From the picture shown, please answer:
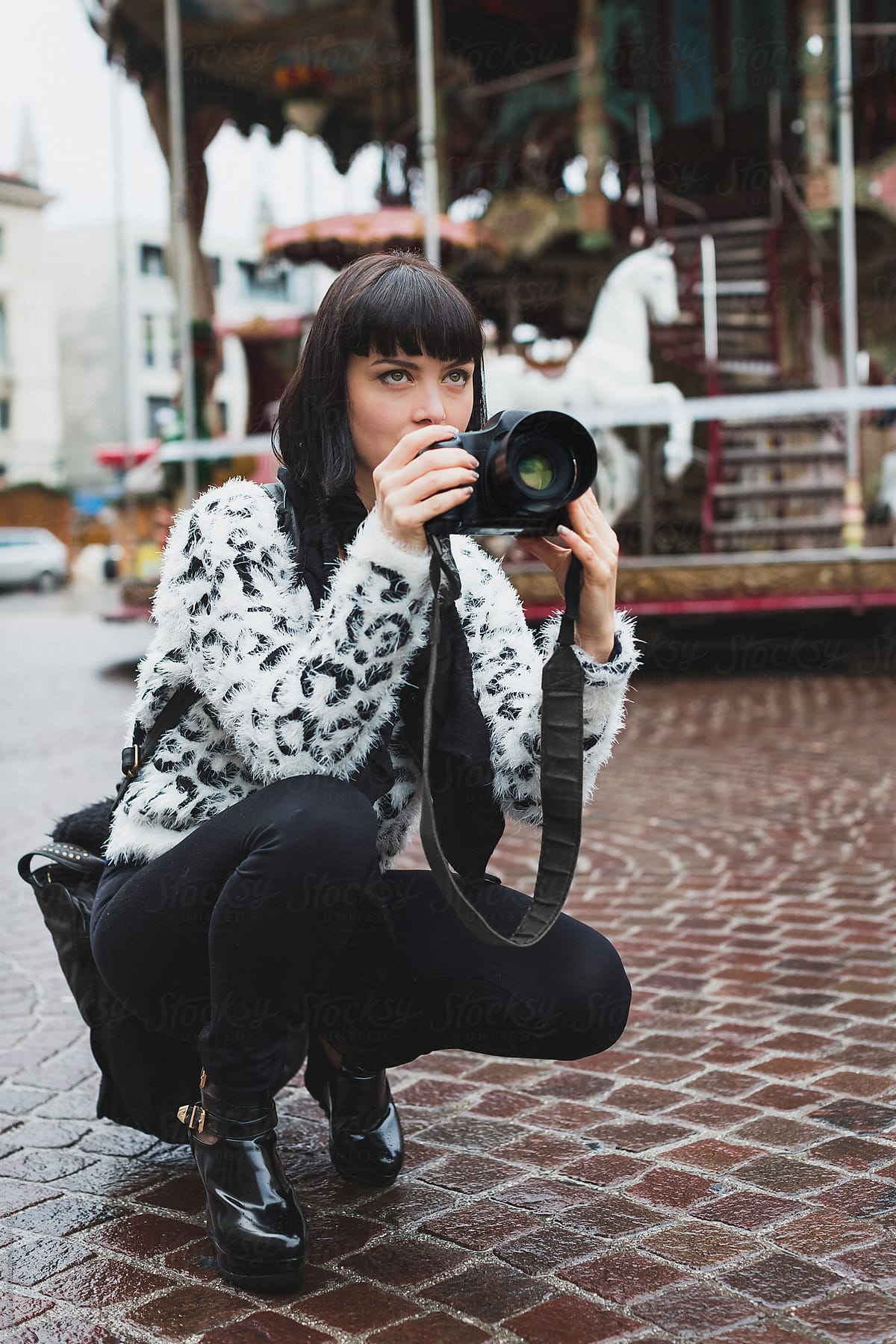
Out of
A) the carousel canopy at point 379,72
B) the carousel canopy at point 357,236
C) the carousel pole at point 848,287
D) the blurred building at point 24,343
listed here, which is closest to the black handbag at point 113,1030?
the carousel pole at point 848,287

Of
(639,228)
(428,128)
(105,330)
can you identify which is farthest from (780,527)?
(105,330)

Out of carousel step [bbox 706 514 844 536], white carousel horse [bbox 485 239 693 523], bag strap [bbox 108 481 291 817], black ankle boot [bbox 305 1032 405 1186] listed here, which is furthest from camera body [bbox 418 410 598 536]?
carousel step [bbox 706 514 844 536]

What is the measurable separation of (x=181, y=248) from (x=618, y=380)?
12.4ft

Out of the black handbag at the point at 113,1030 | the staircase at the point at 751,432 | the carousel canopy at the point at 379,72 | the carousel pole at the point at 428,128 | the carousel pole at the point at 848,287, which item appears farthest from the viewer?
the carousel canopy at the point at 379,72

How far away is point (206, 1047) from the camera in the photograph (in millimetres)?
1882

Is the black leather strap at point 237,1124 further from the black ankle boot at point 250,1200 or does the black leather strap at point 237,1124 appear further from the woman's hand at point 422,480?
the woman's hand at point 422,480

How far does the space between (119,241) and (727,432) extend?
5.37 m

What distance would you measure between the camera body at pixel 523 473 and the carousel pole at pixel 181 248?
870 centimetres

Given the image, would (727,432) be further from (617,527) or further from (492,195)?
(492,195)

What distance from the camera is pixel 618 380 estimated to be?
10.3 m

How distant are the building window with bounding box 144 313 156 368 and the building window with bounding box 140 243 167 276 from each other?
2823 millimetres

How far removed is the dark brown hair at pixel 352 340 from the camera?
193cm

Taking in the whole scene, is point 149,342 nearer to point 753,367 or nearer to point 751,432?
point 753,367

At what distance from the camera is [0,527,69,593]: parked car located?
30547mm
